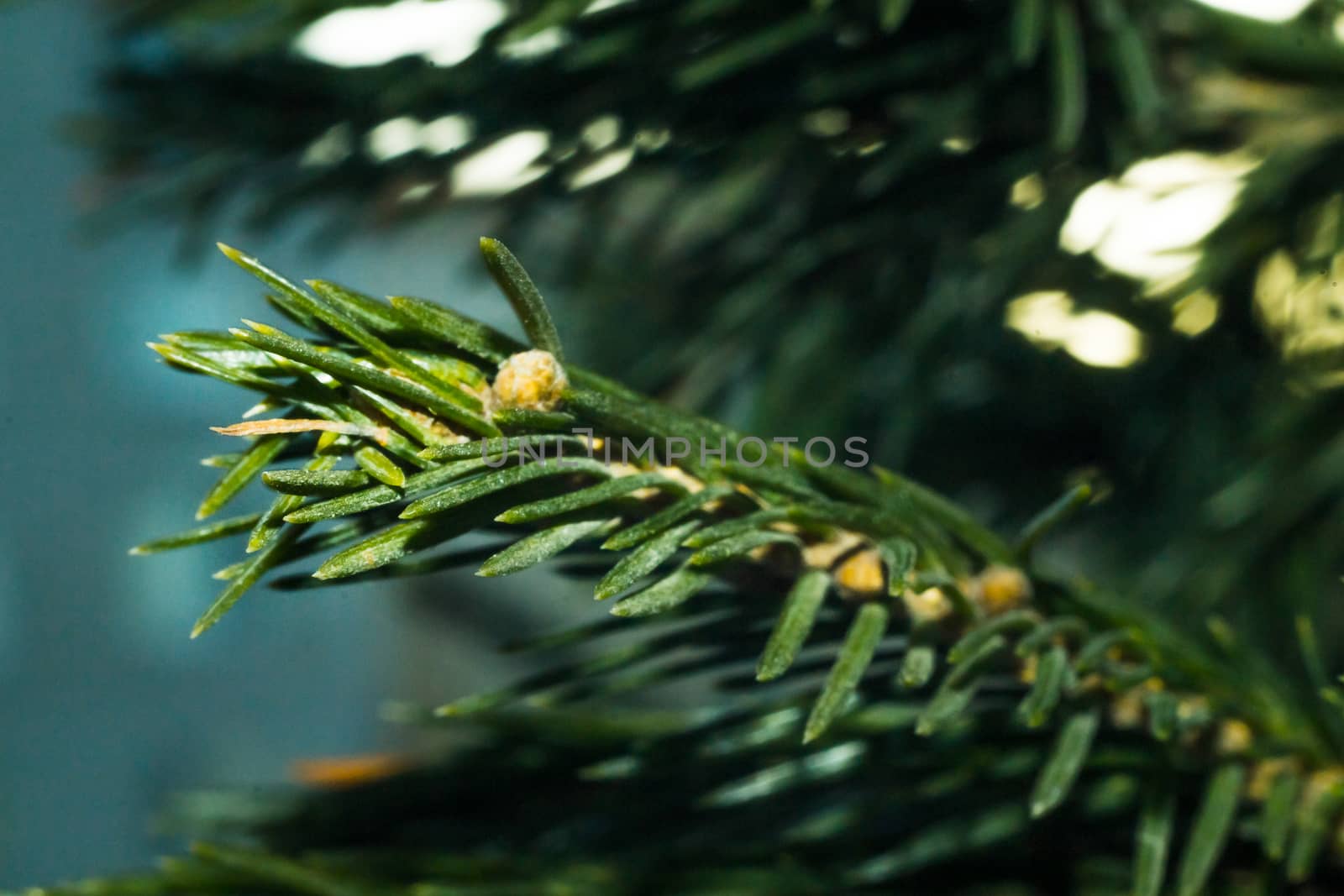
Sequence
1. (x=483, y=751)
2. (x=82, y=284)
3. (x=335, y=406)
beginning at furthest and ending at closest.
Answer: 1. (x=82, y=284)
2. (x=483, y=751)
3. (x=335, y=406)

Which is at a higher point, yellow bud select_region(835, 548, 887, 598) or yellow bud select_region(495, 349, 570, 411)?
yellow bud select_region(495, 349, 570, 411)

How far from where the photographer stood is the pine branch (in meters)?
0.15

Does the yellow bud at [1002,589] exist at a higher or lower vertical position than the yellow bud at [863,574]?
lower

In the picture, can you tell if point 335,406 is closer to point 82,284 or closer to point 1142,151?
point 1142,151

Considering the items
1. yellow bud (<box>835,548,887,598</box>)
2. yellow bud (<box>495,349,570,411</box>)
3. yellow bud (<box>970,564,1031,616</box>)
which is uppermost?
yellow bud (<box>495,349,570,411</box>)

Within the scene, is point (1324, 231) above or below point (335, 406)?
below

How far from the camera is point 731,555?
6.2 inches

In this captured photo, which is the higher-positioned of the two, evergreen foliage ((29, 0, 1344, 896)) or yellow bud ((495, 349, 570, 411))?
yellow bud ((495, 349, 570, 411))

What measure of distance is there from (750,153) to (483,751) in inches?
6.6

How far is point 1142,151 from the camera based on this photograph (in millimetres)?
305

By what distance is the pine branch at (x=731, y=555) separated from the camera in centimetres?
15

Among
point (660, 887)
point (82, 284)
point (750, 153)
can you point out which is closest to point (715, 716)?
point (660, 887)

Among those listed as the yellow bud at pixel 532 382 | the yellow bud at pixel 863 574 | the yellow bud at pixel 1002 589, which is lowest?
the yellow bud at pixel 1002 589

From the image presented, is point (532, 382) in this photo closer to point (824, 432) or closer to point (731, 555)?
point (731, 555)
